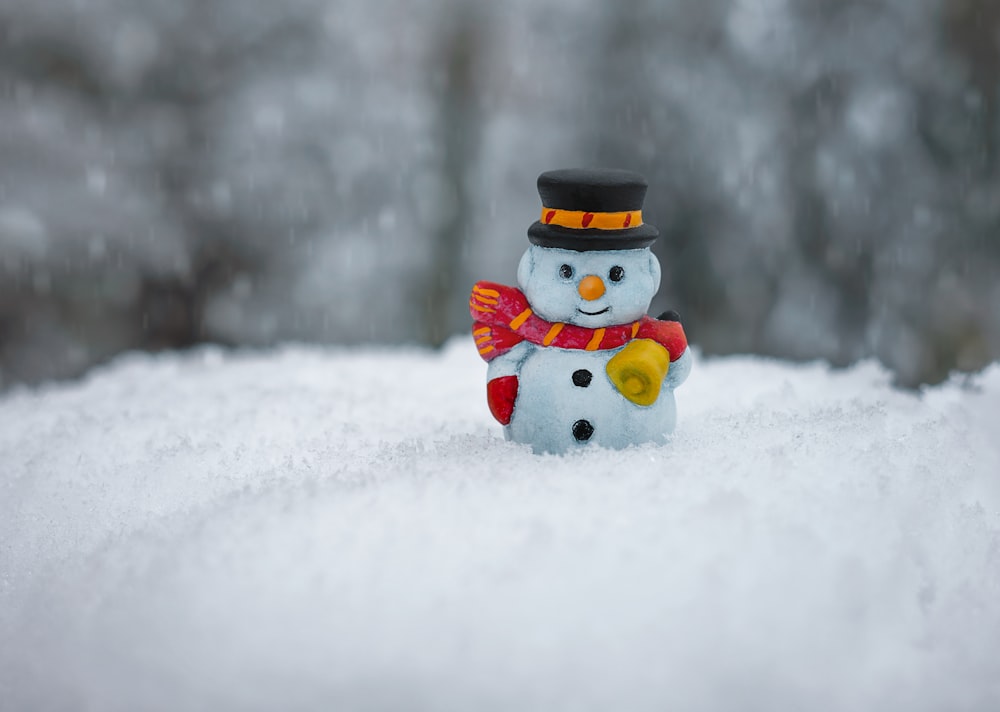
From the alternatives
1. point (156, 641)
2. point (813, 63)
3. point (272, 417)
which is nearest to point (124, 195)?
point (272, 417)

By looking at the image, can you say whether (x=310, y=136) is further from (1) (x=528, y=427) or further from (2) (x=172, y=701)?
(2) (x=172, y=701)

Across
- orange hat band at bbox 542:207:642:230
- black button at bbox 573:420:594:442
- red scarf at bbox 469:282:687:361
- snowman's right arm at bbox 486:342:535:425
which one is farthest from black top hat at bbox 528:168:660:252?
black button at bbox 573:420:594:442

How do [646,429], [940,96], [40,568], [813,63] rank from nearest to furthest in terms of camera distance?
1. [40,568]
2. [646,429]
3. [940,96]
4. [813,63]

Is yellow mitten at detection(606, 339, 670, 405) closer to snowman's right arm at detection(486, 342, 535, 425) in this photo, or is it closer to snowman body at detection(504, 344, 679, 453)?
snowman body at detection(504, 344, 679, 453)

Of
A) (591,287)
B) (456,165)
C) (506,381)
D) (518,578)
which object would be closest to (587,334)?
(591,287)

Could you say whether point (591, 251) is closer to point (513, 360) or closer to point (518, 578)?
point (513, 360)

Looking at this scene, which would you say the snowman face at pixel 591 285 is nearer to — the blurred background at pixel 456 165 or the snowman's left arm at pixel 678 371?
the snowman's left arm at pixel 678 371
